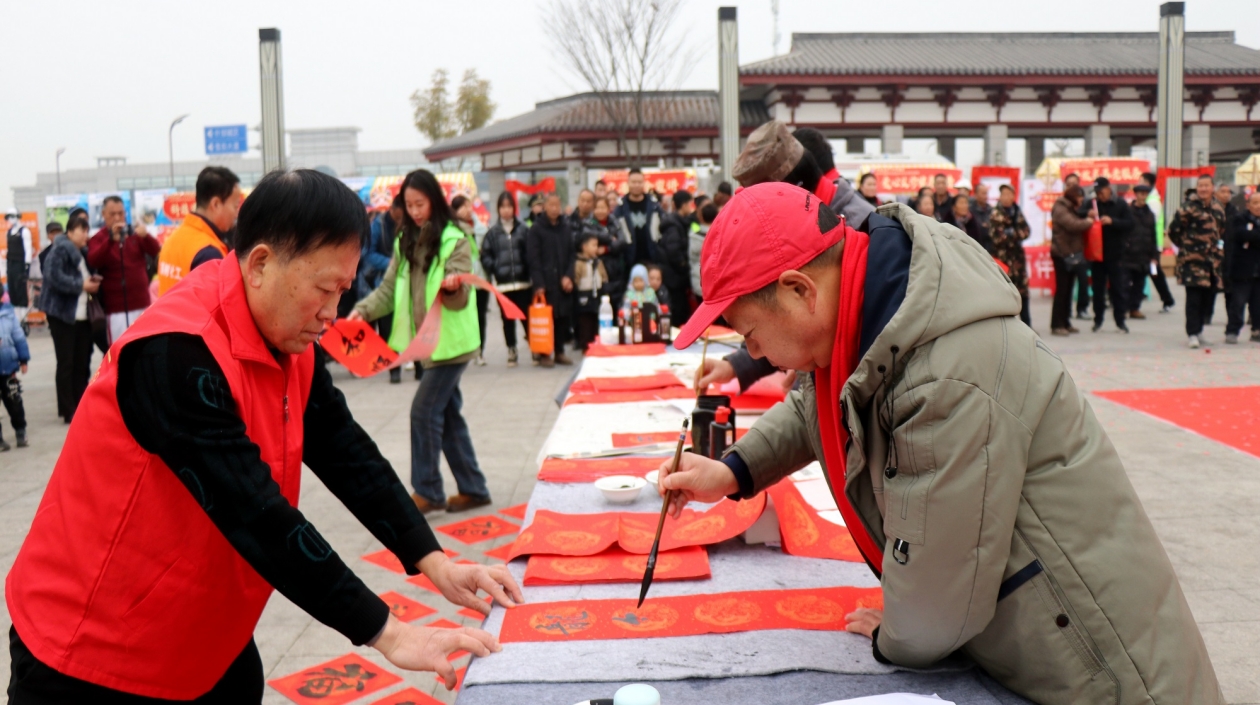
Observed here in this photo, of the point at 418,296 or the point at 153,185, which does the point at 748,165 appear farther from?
the point at 153,185

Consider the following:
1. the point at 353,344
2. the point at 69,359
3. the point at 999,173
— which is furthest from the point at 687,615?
the point at 999,173

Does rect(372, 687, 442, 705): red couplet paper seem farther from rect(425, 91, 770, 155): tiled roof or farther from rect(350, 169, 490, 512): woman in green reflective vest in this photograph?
rect(425, 91, 770, 155): tiled roof

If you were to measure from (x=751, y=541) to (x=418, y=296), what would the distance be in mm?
2454

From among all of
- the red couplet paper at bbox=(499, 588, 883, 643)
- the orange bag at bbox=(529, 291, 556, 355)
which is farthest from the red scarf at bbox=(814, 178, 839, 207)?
the orange bag at bbox=(529, 291, 556, 355)

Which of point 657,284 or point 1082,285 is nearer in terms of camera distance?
point 657,284

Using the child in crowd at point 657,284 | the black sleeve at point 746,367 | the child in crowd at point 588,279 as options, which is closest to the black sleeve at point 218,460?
the black sleeve at point 746,367

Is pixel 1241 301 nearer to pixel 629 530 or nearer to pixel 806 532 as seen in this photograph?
pixel 806 532

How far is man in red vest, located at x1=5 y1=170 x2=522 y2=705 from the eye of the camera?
1.13m

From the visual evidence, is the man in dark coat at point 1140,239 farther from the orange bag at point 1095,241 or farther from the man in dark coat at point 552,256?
the man in dark coat at point 552,256

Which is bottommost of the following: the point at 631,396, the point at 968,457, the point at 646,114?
the point at 631,396

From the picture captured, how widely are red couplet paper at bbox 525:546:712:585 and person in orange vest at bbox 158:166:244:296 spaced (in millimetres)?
2458

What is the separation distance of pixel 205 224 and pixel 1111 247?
8.87 metres

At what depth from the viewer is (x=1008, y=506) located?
110cm

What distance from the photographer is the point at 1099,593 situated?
1111 millimetres
